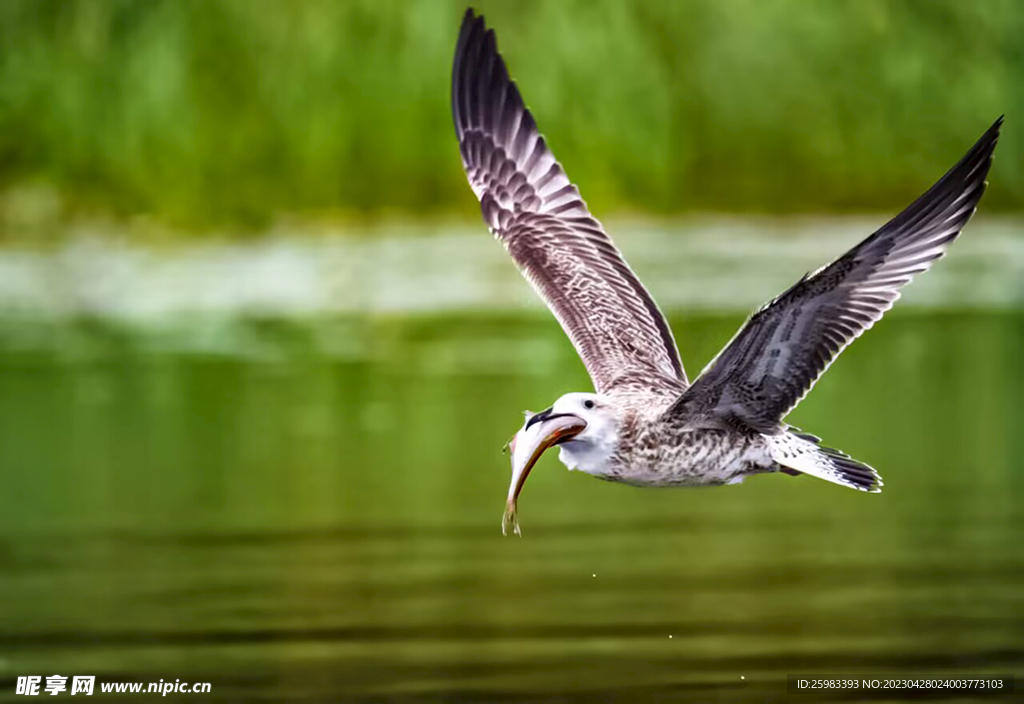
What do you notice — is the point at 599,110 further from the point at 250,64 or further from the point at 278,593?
the point at 278,593

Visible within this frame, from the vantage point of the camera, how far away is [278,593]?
11.9 metres

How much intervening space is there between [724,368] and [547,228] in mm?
2808

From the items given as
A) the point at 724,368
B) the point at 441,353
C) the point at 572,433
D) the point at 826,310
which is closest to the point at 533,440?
the point at 572,433

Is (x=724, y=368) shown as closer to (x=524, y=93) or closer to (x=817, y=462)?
(x=817, y=462)

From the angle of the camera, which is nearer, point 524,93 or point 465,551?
point 465,551

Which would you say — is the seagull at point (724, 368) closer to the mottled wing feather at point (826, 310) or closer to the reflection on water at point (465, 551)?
the mottled wing feather at point (826, 310)

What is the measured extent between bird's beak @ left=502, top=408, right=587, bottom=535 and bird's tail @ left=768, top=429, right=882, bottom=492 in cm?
95

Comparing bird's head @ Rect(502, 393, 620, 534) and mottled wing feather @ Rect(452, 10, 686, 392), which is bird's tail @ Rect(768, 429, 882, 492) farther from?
mottled wing feather @ Rect(452, 10, 686, 392)

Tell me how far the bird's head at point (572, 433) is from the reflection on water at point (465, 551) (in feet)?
3.46

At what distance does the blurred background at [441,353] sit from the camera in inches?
435

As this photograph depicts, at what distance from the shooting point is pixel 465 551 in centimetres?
1318

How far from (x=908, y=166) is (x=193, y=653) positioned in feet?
97.4

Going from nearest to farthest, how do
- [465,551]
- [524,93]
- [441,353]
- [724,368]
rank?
1. [724,368]
2. [465,551]
3. [441,353]
4. [524,93]

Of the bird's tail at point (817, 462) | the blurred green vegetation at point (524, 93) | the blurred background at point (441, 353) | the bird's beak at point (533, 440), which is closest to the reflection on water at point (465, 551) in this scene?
the blurred background at point (441, 353)
